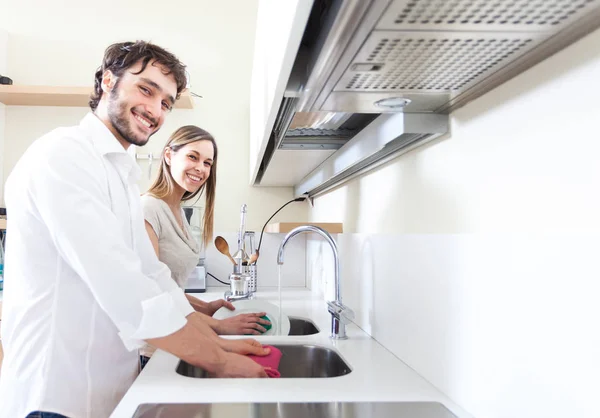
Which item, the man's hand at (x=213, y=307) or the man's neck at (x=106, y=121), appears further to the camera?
the man's hand at (x=213, y=307)

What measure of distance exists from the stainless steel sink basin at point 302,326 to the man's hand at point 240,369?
603mm

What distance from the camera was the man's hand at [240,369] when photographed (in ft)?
3.05

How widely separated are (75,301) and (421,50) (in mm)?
826

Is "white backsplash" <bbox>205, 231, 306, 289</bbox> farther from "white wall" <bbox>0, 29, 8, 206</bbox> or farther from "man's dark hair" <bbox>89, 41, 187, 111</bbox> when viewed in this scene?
"man's dark hair" <bbox>89, 41, 187, 111</bbox>

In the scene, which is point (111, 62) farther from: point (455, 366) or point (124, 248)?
point (455, 366)

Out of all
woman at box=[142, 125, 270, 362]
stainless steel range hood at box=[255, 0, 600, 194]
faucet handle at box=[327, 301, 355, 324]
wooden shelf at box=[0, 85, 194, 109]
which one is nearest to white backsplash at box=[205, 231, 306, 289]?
woman at box=[142, 125, 270, 362]

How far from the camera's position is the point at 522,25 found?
→ 485mm

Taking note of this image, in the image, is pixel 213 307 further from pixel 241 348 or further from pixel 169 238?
pixel 241 348

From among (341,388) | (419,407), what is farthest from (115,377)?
(419,407)

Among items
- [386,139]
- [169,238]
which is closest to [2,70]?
[169,238]

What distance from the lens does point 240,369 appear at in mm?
933

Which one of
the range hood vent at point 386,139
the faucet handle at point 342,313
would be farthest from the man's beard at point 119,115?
the faucet handle at point 342,313

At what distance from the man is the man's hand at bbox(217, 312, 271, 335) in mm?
296

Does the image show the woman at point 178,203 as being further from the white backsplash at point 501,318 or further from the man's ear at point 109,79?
the white backsplash at point 501,318
